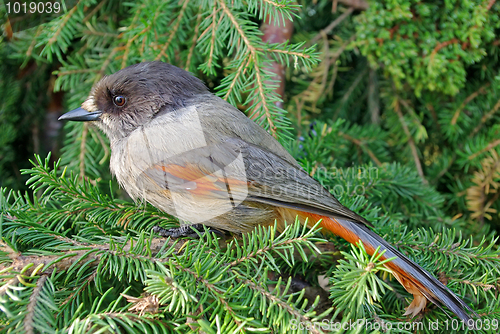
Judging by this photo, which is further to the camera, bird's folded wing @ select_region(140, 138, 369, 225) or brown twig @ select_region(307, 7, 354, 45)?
brown twig @ select_region(307, 7, 354, 45)

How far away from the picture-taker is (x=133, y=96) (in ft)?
6.99

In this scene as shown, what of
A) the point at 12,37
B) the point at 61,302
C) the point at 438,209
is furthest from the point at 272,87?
the point at 12,37

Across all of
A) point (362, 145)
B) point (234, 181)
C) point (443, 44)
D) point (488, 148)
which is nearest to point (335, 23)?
point (443, 44)

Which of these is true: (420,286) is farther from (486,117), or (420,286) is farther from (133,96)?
(133,96)

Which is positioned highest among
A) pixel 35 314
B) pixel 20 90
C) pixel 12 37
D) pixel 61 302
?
pixel 12 37

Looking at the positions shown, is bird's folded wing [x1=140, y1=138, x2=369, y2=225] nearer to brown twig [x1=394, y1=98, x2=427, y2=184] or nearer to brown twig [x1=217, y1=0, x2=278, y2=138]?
brown twig [x1=217, y1=0, x2=278, y2=138]

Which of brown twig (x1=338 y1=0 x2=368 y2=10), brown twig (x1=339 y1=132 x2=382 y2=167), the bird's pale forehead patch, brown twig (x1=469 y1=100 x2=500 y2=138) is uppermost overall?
brown twig (x1=338 y1=0 x2=368 y2=10)

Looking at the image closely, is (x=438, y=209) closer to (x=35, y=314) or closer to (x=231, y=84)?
(x=231, y=84)

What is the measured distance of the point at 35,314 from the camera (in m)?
1.13

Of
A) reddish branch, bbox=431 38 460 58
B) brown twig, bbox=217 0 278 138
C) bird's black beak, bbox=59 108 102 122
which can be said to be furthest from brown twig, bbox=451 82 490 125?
bird's black beak, bbox=59 108 102 122

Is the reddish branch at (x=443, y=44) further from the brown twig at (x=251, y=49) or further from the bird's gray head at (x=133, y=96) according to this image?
the bird's gray head at (x=133, y=96)

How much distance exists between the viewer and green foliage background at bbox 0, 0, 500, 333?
126 centimetres

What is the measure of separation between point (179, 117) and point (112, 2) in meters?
1.14

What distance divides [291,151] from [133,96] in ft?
3.28
